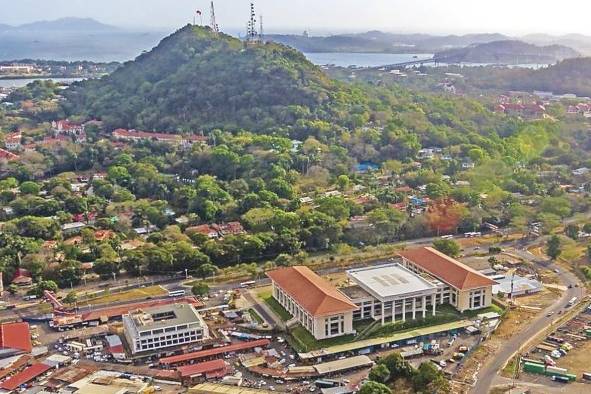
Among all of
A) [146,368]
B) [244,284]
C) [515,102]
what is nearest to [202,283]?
[244,284]

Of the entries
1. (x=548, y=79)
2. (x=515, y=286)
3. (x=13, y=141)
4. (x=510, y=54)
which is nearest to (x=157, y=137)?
(x=13, y=141)

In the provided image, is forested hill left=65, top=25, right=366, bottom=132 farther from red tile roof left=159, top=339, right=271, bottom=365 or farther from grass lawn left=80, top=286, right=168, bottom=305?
red tile roof left=159, top=339, right=271, bottom=365

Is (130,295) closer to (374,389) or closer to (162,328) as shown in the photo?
(162,328)

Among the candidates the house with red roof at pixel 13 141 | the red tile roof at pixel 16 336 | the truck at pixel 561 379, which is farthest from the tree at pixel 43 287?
the house with red roof at pixel 13 141

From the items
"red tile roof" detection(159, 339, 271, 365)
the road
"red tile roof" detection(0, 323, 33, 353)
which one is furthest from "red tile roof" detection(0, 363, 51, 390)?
the road

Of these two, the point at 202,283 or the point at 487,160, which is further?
the point at 487,160

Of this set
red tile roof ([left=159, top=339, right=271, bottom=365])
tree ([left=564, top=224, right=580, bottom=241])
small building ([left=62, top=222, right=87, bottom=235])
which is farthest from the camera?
small building ([left=62, top=222, right=87, bottom=235])

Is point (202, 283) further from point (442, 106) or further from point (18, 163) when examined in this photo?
point (442, 106)
